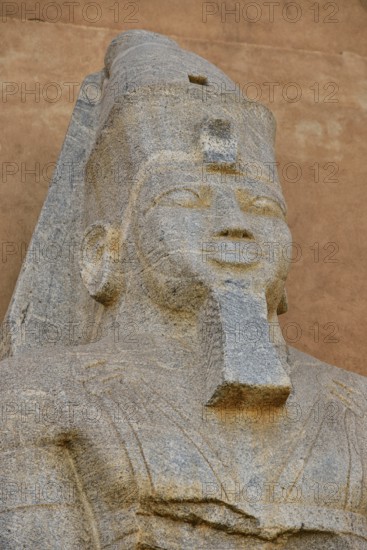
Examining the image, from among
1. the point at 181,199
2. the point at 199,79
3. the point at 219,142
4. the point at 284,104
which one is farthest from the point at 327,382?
the point at 284,104

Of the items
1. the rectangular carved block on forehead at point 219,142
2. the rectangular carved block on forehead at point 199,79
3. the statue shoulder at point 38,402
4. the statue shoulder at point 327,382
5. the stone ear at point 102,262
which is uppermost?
the rectangular carved block on forehead at point 199,79

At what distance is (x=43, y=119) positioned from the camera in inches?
284

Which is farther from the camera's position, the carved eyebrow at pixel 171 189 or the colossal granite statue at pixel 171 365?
the carved eyebrow at pixel 171 189

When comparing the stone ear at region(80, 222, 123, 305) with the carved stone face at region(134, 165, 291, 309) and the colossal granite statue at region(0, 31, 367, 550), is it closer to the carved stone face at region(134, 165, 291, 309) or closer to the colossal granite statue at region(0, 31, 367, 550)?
the colossal granite statue at region(0, 31, 367, 550)

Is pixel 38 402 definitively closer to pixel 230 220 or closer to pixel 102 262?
pixel 102 262

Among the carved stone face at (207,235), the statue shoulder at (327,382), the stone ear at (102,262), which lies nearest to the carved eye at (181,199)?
the carved stone face at (207,235)

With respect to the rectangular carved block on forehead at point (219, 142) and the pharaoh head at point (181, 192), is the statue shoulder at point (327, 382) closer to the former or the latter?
the pharaoh head at point (181, 192)

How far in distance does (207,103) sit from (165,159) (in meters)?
0.37

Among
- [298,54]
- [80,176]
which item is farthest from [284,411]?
[298,54]

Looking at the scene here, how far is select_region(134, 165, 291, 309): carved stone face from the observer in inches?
204

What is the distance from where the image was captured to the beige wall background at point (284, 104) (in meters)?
6.96

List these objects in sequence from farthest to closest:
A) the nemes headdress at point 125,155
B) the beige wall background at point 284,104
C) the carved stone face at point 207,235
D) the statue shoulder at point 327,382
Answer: the beige wall background at point 284,104
the nemes headdress at point 125,155
the statue shoulder at point 327,382
the carved stone face at point 207,235

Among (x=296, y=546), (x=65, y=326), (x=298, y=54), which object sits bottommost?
(x=296, y=546)

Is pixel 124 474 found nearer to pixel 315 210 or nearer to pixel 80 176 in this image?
pixel 80 176
